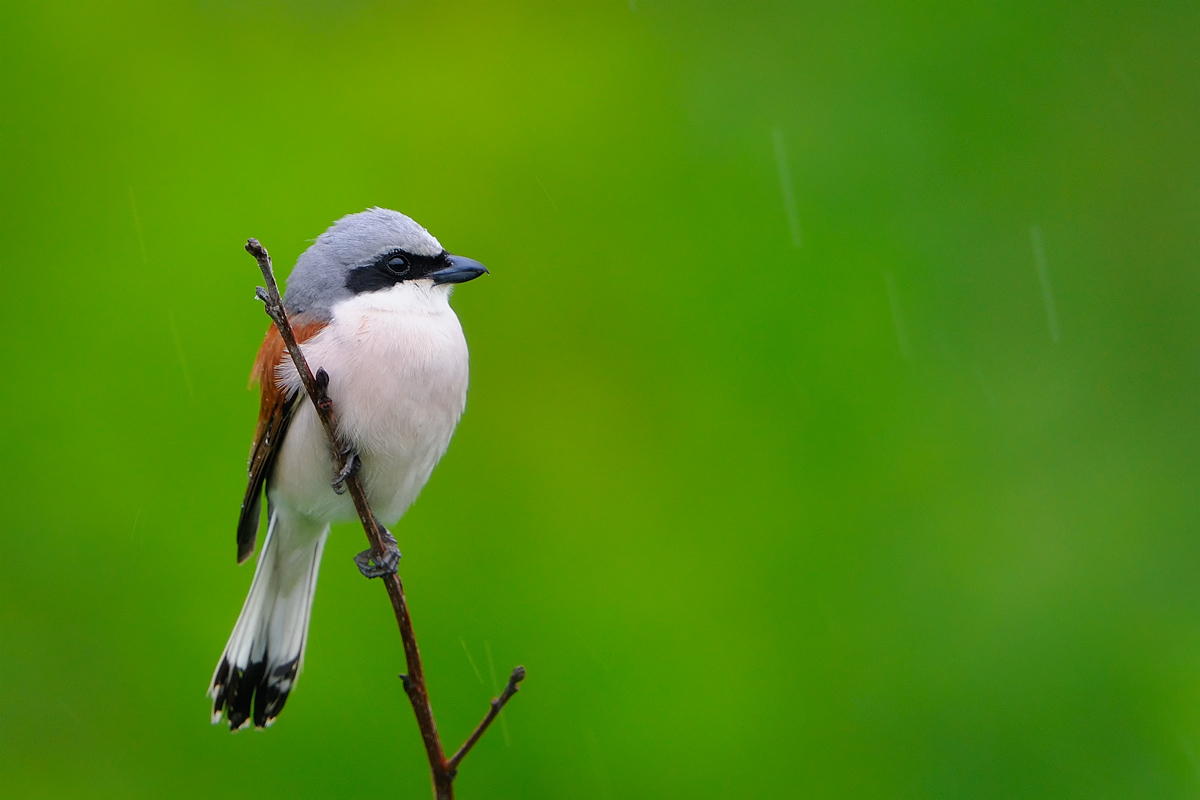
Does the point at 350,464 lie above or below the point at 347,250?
below

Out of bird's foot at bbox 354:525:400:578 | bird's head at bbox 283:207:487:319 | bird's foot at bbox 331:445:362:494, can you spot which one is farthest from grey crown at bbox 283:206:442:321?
bird's foot at bbox 354:525:400:578

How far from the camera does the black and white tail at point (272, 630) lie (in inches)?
122

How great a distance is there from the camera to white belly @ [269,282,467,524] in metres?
2.83

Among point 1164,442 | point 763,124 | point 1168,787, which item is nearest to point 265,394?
point 763,124

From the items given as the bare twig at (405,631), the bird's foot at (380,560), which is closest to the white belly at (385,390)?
the bird's foot at (380,560)

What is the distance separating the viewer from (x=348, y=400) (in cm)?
282

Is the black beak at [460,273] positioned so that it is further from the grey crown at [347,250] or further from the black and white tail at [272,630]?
the black and white tail at [272,630]

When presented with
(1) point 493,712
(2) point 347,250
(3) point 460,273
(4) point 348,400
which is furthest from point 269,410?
(1) point 493,712

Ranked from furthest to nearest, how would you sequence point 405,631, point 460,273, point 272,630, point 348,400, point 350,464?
point 272,630
point 460,273
point 348,400
point 350,464
point 405,631

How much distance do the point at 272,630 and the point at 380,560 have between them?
3.65ft

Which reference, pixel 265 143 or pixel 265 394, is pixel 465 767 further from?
pixel 265 143

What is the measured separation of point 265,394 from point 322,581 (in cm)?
174

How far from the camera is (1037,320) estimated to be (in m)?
5.77

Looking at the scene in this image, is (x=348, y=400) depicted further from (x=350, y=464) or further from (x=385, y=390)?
(x=350, y=464)
